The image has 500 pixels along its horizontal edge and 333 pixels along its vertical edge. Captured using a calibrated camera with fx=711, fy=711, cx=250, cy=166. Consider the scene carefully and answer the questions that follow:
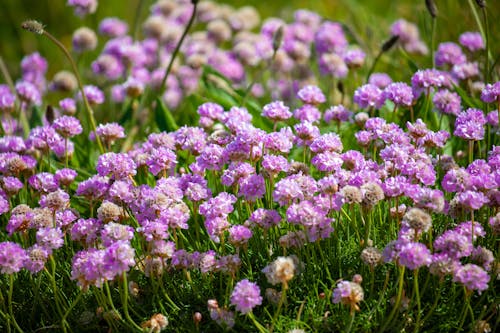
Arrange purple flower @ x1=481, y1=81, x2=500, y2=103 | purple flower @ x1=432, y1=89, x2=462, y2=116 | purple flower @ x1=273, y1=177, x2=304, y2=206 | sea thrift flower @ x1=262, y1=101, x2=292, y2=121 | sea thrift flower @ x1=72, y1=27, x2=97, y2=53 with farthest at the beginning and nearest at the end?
sea thrift flower @ x1=72, y1=27, x2=97, y2=53
purple flower @ x1=432, y1=89, x2=462, y2=116
sea thrift flower @ x1=262, y1=101, x2=292, y2=121
purple flower @ x1=481, y1=81, x2=500, y2=103
purple flower @ x1=273, y1=177, x2=304, y2=206

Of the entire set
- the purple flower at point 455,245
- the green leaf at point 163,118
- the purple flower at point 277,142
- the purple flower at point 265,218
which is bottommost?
the green leaf at point 163,118

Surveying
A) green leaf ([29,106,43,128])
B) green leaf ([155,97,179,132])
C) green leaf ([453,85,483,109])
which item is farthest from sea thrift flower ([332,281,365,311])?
green leaf ([29,106,43,128])

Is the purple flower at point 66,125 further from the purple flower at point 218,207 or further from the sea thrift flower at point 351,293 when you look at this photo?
the sea thrift flower at point 351,293

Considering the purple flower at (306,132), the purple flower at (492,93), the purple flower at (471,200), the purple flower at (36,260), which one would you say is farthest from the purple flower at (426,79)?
the purple flower at (36,260)

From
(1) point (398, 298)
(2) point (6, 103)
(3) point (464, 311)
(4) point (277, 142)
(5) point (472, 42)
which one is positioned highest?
(5) point (472, 42)

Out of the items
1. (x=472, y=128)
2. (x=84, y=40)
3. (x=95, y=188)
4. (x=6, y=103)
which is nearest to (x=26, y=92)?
(x=6, y=103)

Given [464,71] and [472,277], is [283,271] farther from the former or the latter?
[464,71]

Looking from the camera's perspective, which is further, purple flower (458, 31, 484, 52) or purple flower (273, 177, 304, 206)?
purple flower (458, 31, 484, 52)

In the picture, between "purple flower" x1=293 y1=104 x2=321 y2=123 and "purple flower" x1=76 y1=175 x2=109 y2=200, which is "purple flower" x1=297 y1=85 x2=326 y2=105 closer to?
"purple flower" x1=293 y1=104 x2=321 y2=123

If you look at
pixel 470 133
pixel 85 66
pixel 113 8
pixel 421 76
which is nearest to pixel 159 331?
pixel 470 133
